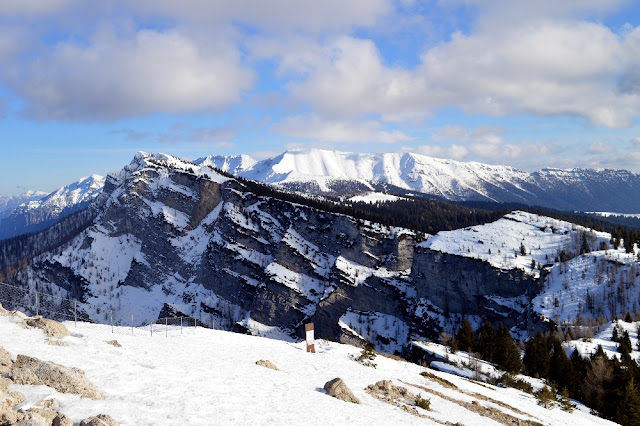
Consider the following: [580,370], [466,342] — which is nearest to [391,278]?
[466,342]

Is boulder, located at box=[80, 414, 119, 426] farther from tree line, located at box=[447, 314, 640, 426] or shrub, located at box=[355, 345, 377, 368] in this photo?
tree line, located at box=[447, 314, 640, 426]

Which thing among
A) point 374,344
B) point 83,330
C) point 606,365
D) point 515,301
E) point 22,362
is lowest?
point 374,344

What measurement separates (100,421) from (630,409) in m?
53.9

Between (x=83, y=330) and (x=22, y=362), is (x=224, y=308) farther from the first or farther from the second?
(x=22, y=362)

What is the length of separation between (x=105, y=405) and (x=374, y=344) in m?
149

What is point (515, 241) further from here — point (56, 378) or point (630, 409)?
point (56, 378)

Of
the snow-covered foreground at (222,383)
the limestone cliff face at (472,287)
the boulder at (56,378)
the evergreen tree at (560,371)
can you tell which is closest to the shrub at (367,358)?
the snow-covered foreground at (222,383)

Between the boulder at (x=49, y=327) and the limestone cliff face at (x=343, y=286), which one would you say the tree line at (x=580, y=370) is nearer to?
the boulder at (x=49, y=327)

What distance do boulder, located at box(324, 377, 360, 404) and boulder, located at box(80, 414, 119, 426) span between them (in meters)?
13.4

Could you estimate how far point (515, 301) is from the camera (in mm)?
151875

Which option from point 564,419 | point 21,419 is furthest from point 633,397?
point 21,419

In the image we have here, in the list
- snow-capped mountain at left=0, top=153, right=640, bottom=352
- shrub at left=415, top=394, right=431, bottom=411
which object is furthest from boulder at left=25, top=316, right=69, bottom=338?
snow-capped mountain at left=0, top=153, right=640, bottom=352

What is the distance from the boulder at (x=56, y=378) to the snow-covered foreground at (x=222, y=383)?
51 centimetres

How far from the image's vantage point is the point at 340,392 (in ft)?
85.8
